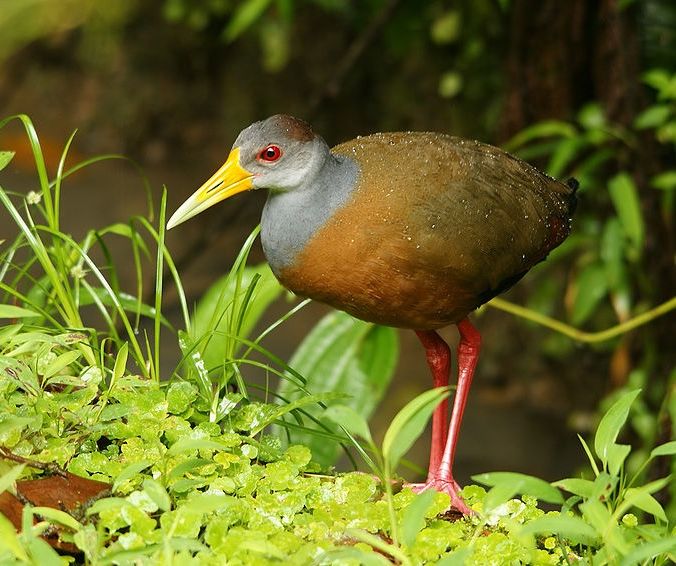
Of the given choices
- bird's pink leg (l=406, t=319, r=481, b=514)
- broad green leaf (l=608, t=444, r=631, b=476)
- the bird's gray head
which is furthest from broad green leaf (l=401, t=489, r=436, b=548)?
the bird's gray head

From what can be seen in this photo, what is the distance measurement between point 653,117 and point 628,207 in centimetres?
36

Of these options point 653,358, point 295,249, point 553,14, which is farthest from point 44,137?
point 295,249

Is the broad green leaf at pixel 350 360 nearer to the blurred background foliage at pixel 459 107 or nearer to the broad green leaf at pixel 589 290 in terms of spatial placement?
the blurred background foliage at pixel 459 107

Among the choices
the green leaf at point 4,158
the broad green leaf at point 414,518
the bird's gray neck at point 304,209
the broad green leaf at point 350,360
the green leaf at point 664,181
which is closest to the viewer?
the broad green leaf at point 414,518

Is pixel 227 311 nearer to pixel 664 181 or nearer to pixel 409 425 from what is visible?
pixel 409 425

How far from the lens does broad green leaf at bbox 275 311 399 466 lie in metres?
3.44

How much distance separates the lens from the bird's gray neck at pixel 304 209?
8.97ft

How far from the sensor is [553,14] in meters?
4.37

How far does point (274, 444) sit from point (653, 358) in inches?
95.8

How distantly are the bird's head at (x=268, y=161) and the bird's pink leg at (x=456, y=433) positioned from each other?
731 mm

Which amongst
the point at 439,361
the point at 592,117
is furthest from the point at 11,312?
the point at 592,117

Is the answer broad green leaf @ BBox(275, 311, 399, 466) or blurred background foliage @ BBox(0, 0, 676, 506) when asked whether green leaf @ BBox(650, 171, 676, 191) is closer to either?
blurred background foliage @ BBox(0, 0, 676, 506)

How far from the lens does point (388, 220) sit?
2717 mm

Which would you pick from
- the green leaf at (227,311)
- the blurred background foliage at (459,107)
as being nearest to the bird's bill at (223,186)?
the green leaf at (227,311)
